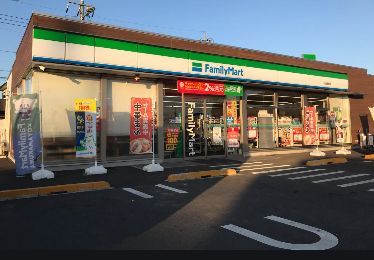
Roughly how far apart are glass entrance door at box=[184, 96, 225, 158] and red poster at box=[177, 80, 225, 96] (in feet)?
1.17

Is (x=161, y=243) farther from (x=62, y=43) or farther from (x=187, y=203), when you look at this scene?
(x=62, y=43)

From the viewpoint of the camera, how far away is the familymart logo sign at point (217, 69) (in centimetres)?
1666

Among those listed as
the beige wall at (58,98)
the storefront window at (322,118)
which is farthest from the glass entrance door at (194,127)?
the storefront window at (322,118)

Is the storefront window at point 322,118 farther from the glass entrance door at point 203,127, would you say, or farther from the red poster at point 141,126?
the red poster at point 141,126

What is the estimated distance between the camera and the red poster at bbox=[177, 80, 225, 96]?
52.8ft

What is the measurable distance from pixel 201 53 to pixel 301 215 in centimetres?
1158

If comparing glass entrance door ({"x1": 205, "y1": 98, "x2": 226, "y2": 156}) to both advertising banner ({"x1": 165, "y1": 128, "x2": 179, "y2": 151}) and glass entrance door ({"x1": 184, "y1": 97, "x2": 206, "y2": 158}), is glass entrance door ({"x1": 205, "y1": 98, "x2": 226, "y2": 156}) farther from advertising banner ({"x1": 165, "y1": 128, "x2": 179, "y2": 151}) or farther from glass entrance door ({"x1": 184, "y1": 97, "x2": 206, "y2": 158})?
advertising banner ({"x1": 165, "y1": 128, "x2": 179, "y2": 151})

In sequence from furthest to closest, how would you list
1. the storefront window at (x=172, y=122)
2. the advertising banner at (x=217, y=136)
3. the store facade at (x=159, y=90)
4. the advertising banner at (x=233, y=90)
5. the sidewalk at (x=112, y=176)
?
the advertising banner at (x=233, y=90), the advertising banner at (x=217, y=136), the storefront window at (x=172, y=122), the store facade at (x=159, y=90), the sidewalk at (x=112, y=176)

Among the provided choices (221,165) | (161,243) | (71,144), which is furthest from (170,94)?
(161,243)

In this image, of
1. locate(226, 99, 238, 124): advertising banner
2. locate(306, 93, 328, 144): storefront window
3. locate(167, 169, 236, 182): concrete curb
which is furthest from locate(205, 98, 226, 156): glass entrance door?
locate(306, 93, 328, 144): storefront window

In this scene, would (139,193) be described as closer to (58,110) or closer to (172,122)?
(58,110)

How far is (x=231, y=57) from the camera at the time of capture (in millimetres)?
18000

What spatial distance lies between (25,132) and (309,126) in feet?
54.6

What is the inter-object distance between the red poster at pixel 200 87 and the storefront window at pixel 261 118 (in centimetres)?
230
